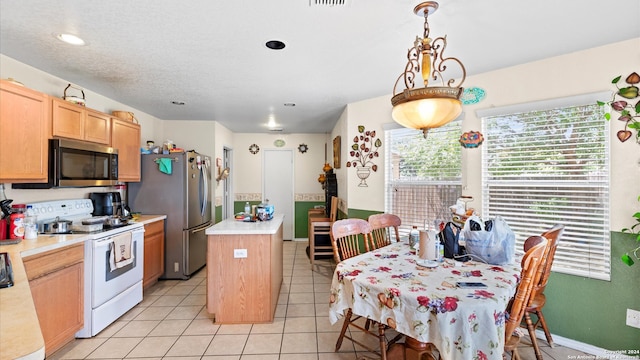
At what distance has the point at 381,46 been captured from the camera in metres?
2.10

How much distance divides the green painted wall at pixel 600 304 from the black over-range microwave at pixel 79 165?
14.0 ft

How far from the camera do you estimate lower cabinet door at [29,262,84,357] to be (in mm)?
1918

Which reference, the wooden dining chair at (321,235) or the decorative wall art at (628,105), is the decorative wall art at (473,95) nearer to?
the decorative wall art at (628,105)

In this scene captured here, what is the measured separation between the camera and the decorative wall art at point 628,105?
1.97m

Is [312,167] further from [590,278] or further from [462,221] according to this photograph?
[590,278]

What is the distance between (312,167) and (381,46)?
3937 millimetres

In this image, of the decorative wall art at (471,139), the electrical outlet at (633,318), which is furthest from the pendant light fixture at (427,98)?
the electrical outlet at (633,318)

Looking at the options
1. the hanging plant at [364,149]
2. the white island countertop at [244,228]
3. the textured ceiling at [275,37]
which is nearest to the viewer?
the textured ceiling at [275,37]

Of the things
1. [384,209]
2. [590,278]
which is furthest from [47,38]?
[590,278]

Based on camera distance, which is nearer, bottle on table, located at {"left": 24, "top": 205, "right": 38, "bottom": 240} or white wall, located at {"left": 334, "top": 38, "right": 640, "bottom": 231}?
white wall, located at {"left": 334, "top": 38, "right": 640, "bottom": 231}

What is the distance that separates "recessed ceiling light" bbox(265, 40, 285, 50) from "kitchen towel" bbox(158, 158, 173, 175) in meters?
2.32

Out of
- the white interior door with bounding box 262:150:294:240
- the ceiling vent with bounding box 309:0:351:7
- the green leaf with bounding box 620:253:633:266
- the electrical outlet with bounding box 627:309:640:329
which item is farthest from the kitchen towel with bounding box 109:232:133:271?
the electrical outlet with bounding box 627:309:640:329

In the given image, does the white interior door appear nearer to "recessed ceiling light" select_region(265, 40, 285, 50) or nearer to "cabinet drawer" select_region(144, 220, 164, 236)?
"cabinet drawer" select_region(144, 220, 164, 236)

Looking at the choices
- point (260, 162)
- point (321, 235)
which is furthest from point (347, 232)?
point (260, 162)
